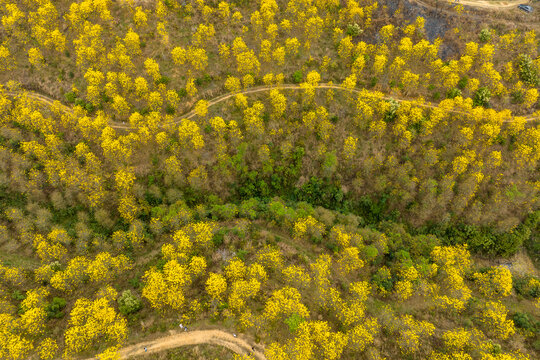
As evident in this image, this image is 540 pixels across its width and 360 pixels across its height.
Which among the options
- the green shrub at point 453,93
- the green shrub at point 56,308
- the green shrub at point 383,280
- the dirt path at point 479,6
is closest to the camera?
the green shrub at point 56,308

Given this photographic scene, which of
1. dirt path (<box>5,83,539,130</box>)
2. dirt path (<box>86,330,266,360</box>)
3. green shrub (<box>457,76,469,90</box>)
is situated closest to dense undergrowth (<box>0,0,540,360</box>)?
green shrub (<box>457,76,469,90</box>)

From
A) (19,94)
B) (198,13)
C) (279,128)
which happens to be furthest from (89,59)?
(279,128)

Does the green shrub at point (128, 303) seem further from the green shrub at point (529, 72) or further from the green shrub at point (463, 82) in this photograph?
the green shrub at point (529, 72)

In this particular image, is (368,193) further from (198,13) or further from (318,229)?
(198,13)

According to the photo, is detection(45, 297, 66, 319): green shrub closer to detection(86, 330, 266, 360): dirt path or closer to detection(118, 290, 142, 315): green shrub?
detection(118, 290, 142, 315): green shrub

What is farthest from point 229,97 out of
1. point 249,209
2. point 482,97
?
point 482,97

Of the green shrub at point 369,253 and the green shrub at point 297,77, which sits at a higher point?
the green shrub at point 297,77

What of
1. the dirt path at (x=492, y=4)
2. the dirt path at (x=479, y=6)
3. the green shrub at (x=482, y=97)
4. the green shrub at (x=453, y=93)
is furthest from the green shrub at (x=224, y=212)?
the dirt path at (x=492, y=4)
